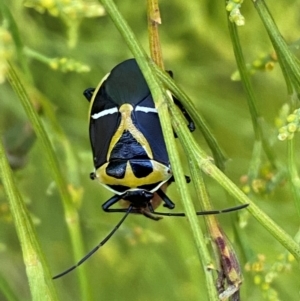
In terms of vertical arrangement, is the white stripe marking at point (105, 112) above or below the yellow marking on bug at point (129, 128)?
above

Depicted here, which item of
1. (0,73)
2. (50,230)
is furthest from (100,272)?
(0,73)

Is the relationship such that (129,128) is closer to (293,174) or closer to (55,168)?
(55,168)

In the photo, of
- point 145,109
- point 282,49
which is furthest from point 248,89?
point 145,109

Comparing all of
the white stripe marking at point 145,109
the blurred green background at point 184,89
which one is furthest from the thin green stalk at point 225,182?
the blurred green background at point 184,89

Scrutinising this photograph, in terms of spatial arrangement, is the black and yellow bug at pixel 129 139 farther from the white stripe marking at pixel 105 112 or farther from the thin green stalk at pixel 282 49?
the thin green stalk at pixel 282 49

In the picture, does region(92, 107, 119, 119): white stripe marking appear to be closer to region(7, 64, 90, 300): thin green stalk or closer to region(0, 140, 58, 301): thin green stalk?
region(7, 64, 90, 300): thin green stalk
